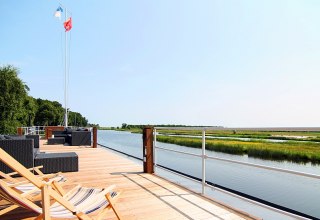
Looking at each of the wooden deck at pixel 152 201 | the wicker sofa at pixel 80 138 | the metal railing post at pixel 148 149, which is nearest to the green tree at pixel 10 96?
the wicker sofa at pixel 80 138

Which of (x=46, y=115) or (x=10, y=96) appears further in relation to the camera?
(x=46, y=115)

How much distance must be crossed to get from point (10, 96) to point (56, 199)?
2387 cm

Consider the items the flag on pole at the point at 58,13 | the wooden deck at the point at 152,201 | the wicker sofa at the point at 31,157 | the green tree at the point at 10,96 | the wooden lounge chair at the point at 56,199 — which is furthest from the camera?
the flag on pole at the point at 58,13

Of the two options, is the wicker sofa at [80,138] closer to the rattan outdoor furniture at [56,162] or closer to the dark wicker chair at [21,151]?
the rattan outdoor furniture at [56,162]

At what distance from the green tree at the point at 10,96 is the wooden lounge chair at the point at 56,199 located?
23043 mm

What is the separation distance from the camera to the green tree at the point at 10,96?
22.2 metres

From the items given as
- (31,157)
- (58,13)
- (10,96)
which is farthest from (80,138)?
(58,13)

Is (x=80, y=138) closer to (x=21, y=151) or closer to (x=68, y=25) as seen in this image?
(x=21, y=151)

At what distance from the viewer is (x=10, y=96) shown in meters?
22.5

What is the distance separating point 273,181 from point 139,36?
1346cm

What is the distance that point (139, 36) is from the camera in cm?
1980

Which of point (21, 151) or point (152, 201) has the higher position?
point (21, 151)

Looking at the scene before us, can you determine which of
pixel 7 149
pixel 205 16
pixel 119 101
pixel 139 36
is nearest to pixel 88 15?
pixel 139 36

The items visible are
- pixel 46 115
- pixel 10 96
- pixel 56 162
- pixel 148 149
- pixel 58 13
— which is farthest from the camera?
pixel 46 115
